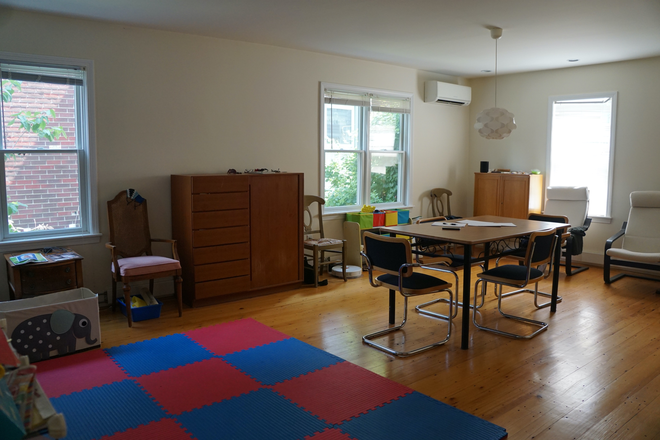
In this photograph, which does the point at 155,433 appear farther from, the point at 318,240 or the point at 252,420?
the point at 318,240

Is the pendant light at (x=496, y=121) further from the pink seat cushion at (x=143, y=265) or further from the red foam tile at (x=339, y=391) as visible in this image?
the pink seat cushion at (x=143, y=265)

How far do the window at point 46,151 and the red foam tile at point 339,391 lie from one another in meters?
2.56

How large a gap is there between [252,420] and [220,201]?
95.5 inches

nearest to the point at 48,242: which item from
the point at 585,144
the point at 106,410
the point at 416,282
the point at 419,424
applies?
the point at 106,410

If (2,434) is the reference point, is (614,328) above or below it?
below

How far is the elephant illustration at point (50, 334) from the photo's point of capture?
131 inches

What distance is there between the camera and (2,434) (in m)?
1.60

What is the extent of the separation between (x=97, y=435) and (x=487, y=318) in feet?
10.3

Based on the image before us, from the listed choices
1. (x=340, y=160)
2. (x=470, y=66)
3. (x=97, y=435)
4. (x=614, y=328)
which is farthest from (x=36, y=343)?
(x=470, y=66)

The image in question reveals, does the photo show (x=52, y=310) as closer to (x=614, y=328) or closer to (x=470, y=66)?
(x=614, y=328)

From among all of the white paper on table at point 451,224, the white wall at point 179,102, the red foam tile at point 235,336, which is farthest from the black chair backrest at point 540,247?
the white wall at point 179,102

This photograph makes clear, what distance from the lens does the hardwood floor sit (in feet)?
9.00

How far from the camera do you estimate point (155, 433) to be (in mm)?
2514

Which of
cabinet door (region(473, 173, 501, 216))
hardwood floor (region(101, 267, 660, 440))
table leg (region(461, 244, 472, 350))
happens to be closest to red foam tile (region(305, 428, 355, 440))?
hardwood floor (region(101, 267, 660, 440))
